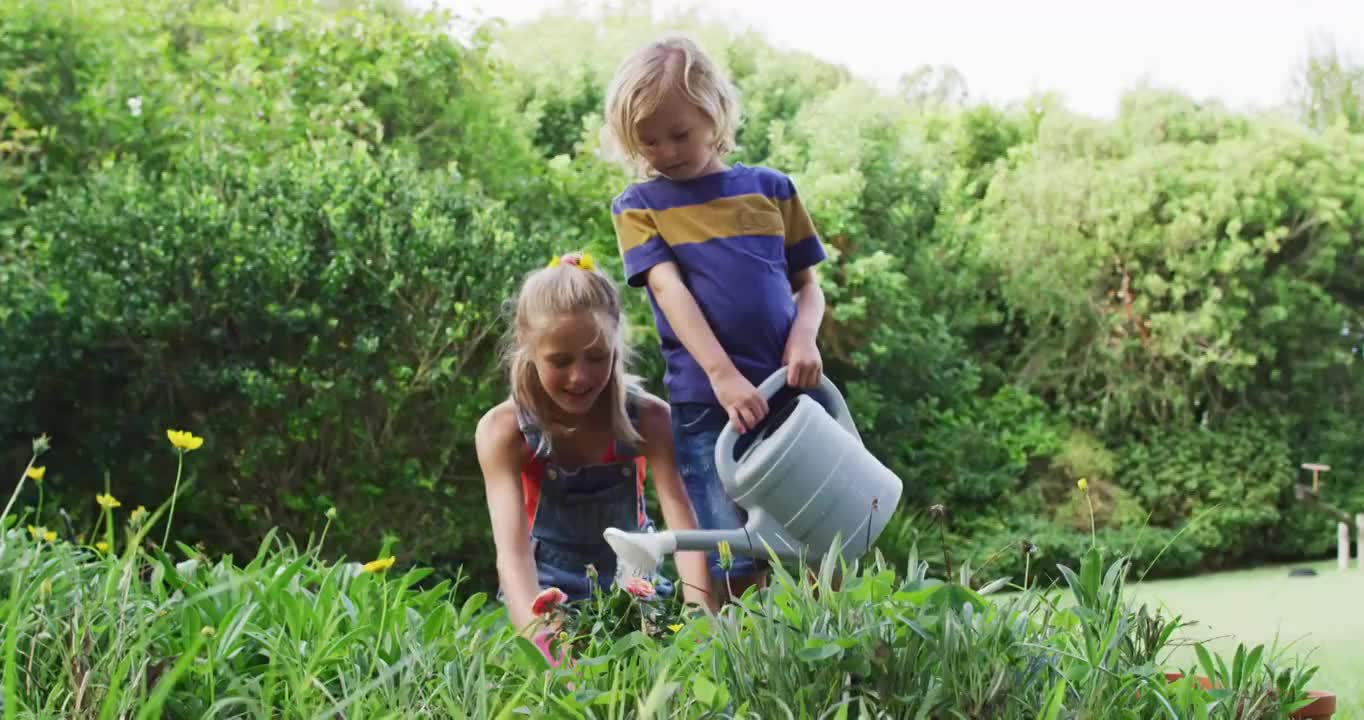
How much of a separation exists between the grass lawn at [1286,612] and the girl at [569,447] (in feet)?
6.73

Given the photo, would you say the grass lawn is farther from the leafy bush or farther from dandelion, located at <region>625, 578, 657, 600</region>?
the leafy bush

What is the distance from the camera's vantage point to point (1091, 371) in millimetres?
9258

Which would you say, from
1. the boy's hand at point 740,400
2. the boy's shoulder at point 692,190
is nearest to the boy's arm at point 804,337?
the boy's hand at point 740,400

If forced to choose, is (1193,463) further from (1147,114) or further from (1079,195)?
(1147,114)

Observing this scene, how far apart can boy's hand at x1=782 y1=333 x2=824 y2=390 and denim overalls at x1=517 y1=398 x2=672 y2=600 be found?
42cm

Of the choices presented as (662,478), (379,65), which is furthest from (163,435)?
(662,478)

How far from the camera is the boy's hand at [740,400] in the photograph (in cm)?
238

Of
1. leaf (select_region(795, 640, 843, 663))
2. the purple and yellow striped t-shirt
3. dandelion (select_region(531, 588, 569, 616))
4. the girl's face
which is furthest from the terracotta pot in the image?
the girl's face

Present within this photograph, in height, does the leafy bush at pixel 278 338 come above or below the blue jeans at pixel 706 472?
below

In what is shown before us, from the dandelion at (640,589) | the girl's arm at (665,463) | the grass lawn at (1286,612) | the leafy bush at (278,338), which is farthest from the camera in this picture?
the leafy bush at (278,338)

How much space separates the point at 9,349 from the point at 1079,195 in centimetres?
677

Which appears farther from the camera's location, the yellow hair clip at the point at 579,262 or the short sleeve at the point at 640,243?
the yellow hair clip at the point at 579,262

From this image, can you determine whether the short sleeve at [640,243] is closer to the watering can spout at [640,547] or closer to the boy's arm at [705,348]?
the boy's arm at [705,348]

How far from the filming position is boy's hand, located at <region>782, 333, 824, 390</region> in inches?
97.2
